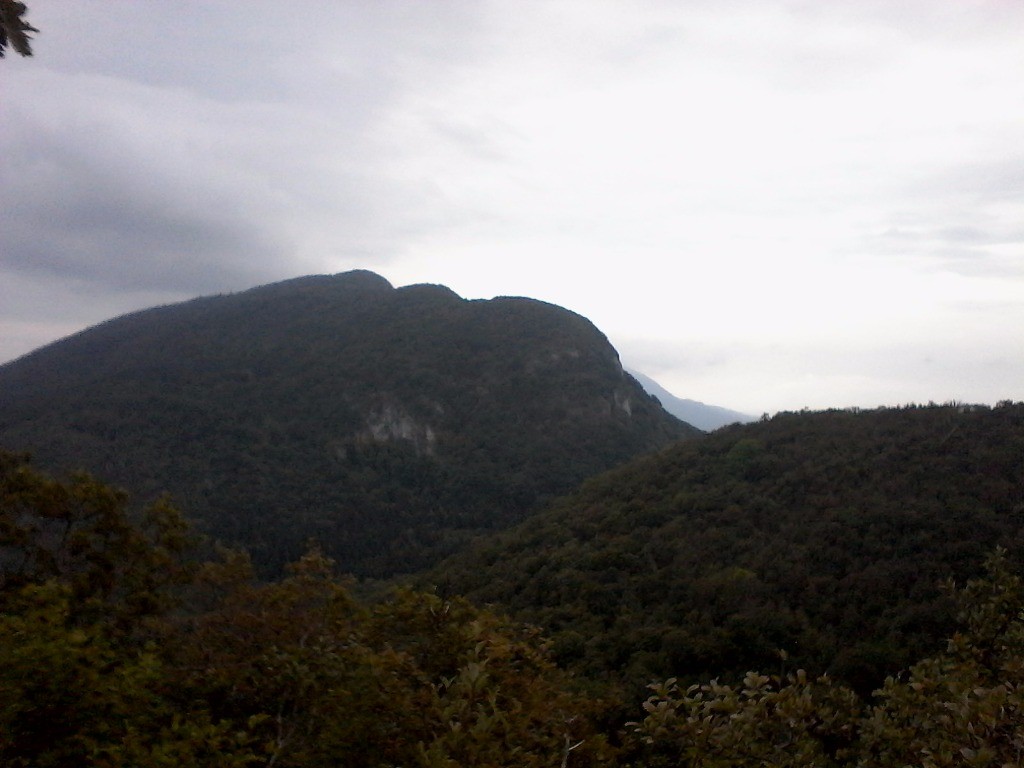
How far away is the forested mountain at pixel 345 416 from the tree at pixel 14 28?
4247 cm

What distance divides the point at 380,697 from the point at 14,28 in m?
9.31

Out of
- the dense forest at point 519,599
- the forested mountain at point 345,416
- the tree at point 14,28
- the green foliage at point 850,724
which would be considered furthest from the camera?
the forested mountain at point 345,416

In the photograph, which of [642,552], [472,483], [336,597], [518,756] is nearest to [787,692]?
[518,756]

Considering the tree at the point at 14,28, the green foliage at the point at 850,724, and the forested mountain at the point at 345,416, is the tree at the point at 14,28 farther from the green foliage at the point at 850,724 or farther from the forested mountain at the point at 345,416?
the forested mountain at the point at 345,416

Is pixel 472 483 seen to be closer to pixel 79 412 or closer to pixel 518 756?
pixel 79 412

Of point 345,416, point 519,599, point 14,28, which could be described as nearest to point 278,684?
point 14,28

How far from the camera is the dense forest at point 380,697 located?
4.23m

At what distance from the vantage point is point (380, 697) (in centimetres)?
508

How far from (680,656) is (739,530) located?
8732 millimetres

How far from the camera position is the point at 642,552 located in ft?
80.0

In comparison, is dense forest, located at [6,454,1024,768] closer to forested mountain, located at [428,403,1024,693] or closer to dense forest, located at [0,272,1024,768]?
dense forest, located at [0,272,1024,768]

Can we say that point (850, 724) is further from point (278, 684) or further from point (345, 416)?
point (345, 416)

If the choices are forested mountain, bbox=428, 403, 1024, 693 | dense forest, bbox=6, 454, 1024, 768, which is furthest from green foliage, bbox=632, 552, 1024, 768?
forested mountain, bbox=428, 403, 1024, 693

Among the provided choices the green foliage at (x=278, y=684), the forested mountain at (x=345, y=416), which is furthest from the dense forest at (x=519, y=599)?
the forested mountain at (x=345, y=416)
